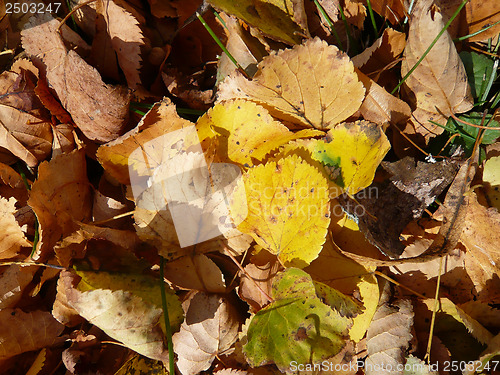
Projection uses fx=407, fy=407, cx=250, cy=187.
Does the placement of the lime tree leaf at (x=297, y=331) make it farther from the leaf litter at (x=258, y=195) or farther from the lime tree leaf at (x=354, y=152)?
the lime tree leaf at (x=354, y=152)

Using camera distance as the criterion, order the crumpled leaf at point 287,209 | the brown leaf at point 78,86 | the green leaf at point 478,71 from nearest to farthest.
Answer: the crumpled leaf at point 287,209
the brown leaf at point 78,86
the green leaf at point 478,71

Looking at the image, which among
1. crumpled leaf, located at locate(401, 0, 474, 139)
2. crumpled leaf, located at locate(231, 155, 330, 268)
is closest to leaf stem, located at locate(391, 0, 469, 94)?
crumpled leaf, located at locate(401, 0, 474, 139)

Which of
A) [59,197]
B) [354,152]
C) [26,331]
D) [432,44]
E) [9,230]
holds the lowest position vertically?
[26,331]

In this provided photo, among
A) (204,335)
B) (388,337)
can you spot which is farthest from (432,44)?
(204,335)

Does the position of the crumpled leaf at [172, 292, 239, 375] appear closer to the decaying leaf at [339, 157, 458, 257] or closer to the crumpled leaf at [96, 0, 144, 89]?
the decaying leaf at [339, 157, 458, 257]

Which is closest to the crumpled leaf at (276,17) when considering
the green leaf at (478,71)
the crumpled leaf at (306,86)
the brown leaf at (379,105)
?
the crumpled leaf at (306,86)

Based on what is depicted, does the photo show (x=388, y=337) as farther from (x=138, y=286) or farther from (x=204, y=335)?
(x=138, y=286)
